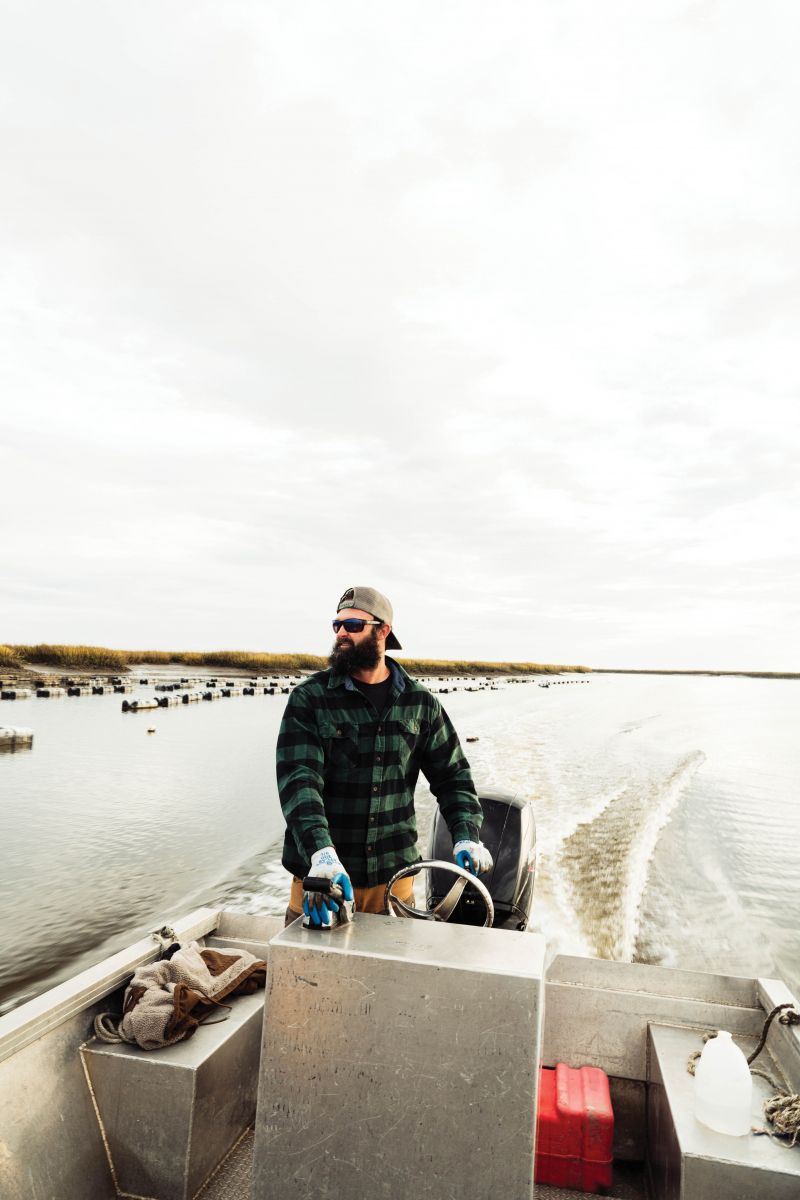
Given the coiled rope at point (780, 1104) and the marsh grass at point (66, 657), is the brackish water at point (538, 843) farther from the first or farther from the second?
the marsh grass at point (66, 657)

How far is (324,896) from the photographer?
224 cm

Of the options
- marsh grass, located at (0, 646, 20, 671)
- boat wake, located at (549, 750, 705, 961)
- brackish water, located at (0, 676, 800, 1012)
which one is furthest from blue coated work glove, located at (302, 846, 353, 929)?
marsh grass, located at (0, 646, 20, 671)

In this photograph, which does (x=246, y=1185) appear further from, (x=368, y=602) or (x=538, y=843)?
(x=538, y=843)

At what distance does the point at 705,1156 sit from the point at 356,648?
6.84 ft

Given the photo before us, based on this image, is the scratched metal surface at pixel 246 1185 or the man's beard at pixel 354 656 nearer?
the scratched metal surface at pixel 246 1185

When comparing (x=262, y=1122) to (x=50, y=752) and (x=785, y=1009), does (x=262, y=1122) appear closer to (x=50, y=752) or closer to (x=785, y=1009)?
(x=785, y=1009)

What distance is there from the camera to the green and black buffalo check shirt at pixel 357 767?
284 cm

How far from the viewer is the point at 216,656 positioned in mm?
77438

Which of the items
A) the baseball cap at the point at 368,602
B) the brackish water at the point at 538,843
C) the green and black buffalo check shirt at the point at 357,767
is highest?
the baseball cap at the point at 368,602

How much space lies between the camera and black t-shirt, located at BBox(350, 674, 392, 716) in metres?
3.00

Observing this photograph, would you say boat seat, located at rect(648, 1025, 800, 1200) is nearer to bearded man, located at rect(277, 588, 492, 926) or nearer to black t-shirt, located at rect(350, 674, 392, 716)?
bearded man, located at rect(277, 588, 492, 926)

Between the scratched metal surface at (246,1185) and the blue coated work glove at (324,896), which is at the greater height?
the blue coated work glove at (324,896)

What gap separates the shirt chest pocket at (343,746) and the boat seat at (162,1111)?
1236 millimetres

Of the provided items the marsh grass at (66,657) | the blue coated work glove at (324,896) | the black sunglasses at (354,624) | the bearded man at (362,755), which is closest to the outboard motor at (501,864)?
the bearded man at (362,755)
